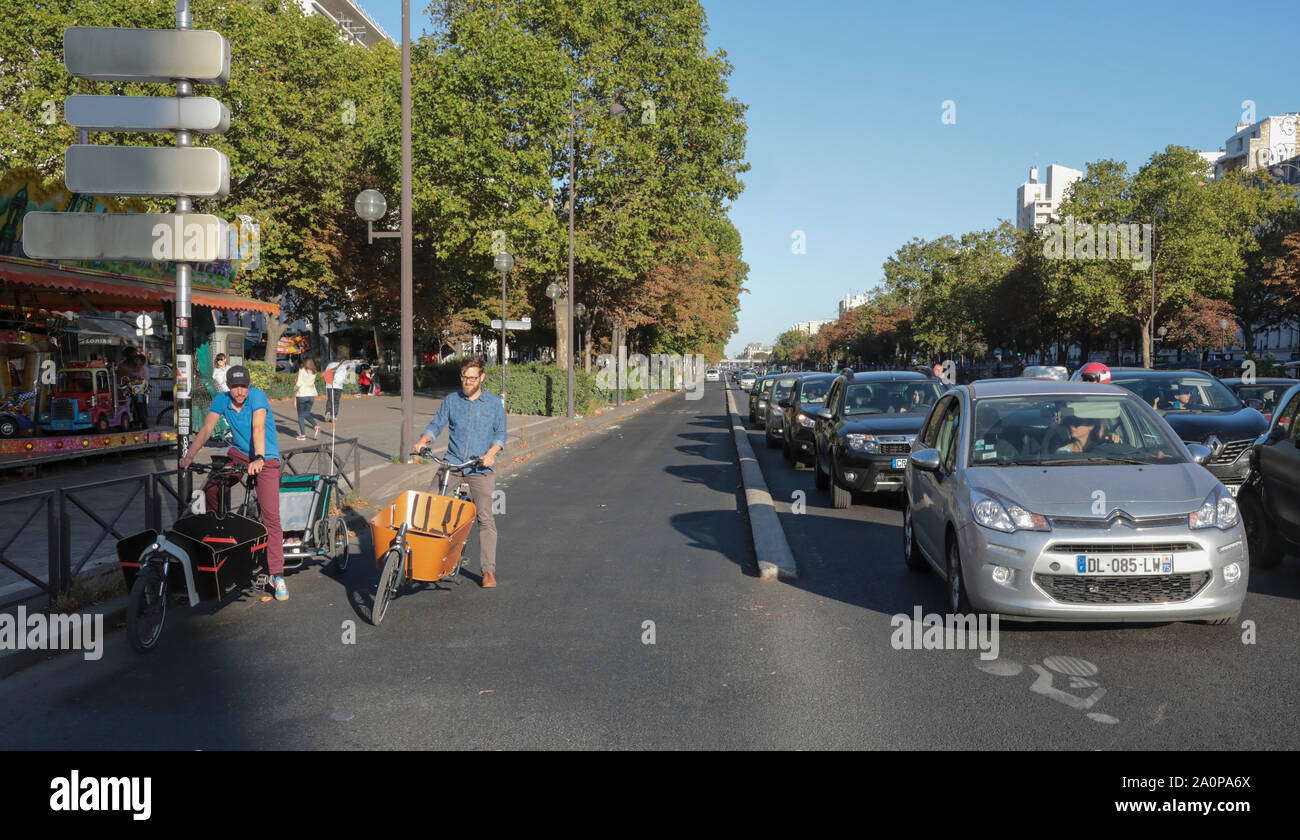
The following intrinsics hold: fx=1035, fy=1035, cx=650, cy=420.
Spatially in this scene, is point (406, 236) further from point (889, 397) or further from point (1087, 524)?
point (1087, 524)

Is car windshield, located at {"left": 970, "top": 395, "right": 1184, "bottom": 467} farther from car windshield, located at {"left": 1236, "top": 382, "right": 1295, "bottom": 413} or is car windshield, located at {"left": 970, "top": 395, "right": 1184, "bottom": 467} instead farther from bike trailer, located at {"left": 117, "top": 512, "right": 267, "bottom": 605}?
car windshield, located at {"left": 1236, "top": 382, "right": 1295, "bottom": 413}

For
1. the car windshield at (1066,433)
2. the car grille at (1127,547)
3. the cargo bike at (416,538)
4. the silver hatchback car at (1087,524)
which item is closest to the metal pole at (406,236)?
the cargo bike at (416,538)

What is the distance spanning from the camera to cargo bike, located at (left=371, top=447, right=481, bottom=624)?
6.97 metres

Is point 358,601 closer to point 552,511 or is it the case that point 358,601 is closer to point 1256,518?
point 552,511

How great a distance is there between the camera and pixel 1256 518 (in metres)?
8.38

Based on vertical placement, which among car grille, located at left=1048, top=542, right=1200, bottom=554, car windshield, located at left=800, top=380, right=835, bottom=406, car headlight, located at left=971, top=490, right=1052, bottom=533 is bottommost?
car grille, located at left=1048, top=542, right=1200, bottom=554

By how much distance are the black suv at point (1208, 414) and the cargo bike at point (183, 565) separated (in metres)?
8.57

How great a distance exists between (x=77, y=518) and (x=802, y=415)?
12.4 meters

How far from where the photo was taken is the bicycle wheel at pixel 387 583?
6.76m

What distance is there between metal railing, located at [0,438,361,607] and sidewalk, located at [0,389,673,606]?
0.01 m

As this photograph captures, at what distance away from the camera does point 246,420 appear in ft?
24.5

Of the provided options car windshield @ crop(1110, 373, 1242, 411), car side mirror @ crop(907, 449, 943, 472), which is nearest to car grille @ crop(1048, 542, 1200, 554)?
car side mirror @ crop(907, 449, 943, 472)

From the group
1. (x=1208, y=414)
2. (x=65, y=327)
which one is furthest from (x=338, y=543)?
(x=65, y=327)
